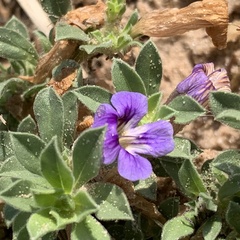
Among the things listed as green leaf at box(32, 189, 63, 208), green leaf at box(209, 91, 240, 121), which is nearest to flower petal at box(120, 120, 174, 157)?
green leaf at box(209, 91, 240, 121)

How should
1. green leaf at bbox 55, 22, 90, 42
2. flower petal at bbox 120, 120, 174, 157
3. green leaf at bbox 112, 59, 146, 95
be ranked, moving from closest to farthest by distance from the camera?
flower petal at bbox 120, 120, 174, 157 < green leaf at bbox 112, 59, 146, 95 < green leaf at bbox 55, 22, 90, 42

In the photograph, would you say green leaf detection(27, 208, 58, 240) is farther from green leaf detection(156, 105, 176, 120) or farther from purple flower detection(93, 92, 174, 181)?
green leaf detection(156, 105, 176, 120)

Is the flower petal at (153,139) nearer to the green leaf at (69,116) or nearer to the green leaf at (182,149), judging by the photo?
the green leaf at (182,149)

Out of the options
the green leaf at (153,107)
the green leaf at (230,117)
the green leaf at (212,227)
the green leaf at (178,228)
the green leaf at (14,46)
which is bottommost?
the green leaf at (212,227)

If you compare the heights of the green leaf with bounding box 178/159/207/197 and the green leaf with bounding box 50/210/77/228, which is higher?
the green leaf with bounding box 50/210/77/228

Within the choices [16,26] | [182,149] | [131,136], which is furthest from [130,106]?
[16,26]

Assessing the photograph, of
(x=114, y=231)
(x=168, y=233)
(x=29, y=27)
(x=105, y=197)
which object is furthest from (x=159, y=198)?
(x=29, y=27)

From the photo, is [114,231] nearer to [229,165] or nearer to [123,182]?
[123,182]

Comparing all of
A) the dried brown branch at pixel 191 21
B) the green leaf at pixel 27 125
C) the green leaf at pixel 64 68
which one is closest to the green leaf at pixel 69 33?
the green leaf at pixel 64 68
